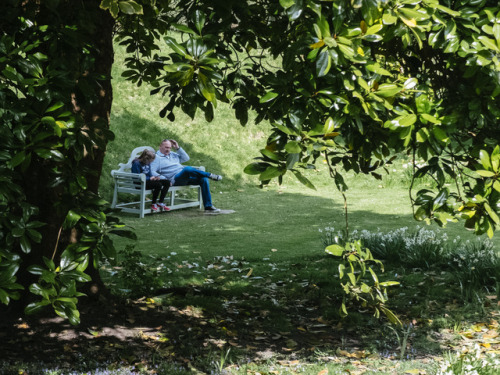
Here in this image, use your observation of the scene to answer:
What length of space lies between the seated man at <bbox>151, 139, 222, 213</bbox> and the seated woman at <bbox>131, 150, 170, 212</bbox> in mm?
137

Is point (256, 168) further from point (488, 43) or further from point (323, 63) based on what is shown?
point (488, 43)

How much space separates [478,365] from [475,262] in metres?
2.94

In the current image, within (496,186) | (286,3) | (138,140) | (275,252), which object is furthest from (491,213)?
(138,140)

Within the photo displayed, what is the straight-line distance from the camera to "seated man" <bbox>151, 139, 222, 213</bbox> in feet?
37.6

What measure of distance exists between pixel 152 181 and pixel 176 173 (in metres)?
0.90

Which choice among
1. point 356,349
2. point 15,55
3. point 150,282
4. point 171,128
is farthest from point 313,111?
point 171,128

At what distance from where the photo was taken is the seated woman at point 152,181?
10.9m

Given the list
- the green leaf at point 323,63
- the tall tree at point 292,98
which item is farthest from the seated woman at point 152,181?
the green leaf at point 323,63

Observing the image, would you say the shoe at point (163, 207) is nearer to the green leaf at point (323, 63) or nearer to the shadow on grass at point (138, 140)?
the shadow on grass at point (138, 140)

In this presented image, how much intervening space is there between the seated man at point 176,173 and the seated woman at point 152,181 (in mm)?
137

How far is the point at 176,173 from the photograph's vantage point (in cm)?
1171

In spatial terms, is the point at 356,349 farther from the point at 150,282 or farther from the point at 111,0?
the point at 111,0

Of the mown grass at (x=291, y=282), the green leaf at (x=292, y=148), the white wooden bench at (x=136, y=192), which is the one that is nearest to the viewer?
the green leaf at (x=292, y=148)

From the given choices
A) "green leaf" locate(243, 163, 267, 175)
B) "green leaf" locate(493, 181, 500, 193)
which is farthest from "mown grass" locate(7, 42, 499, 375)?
"green leaf" locate(243, 163, 267, 175)
